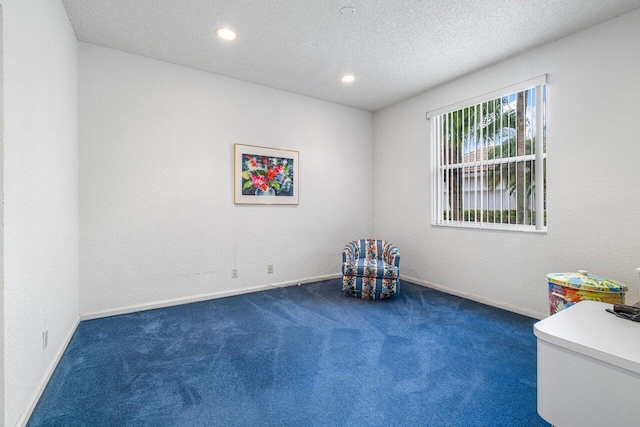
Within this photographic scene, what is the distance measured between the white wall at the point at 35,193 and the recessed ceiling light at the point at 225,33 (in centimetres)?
118

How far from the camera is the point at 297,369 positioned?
6.82ft

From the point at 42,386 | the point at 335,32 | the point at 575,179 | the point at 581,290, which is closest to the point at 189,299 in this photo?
the point at 42,386

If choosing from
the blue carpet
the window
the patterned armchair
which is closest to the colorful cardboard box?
the blue carpet

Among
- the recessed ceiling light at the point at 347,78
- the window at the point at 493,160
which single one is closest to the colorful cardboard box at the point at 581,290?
the window at the point at 493,160

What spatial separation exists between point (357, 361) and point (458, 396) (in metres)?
0.69

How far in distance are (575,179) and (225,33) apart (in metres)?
3.55

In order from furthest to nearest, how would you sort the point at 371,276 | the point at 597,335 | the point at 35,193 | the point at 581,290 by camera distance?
the point at 371,276 < the point at 581,290 < the point at 35,193 < the point at 597,335

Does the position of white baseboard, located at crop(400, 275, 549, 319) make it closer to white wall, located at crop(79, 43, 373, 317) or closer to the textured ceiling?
white wall, located at crop(79, 43, 373, 317)

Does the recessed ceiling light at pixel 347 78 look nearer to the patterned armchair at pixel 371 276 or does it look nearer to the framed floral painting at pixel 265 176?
the framed floral painting at pixel 265 176

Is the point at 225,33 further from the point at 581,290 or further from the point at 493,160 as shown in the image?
the point at 581,290

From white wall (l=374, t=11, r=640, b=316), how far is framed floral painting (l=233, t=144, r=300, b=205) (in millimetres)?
2211

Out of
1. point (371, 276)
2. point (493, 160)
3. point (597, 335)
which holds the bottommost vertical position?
A: point (371, 276)

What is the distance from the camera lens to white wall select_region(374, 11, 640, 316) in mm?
2494

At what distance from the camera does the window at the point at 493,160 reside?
10.2 ft
